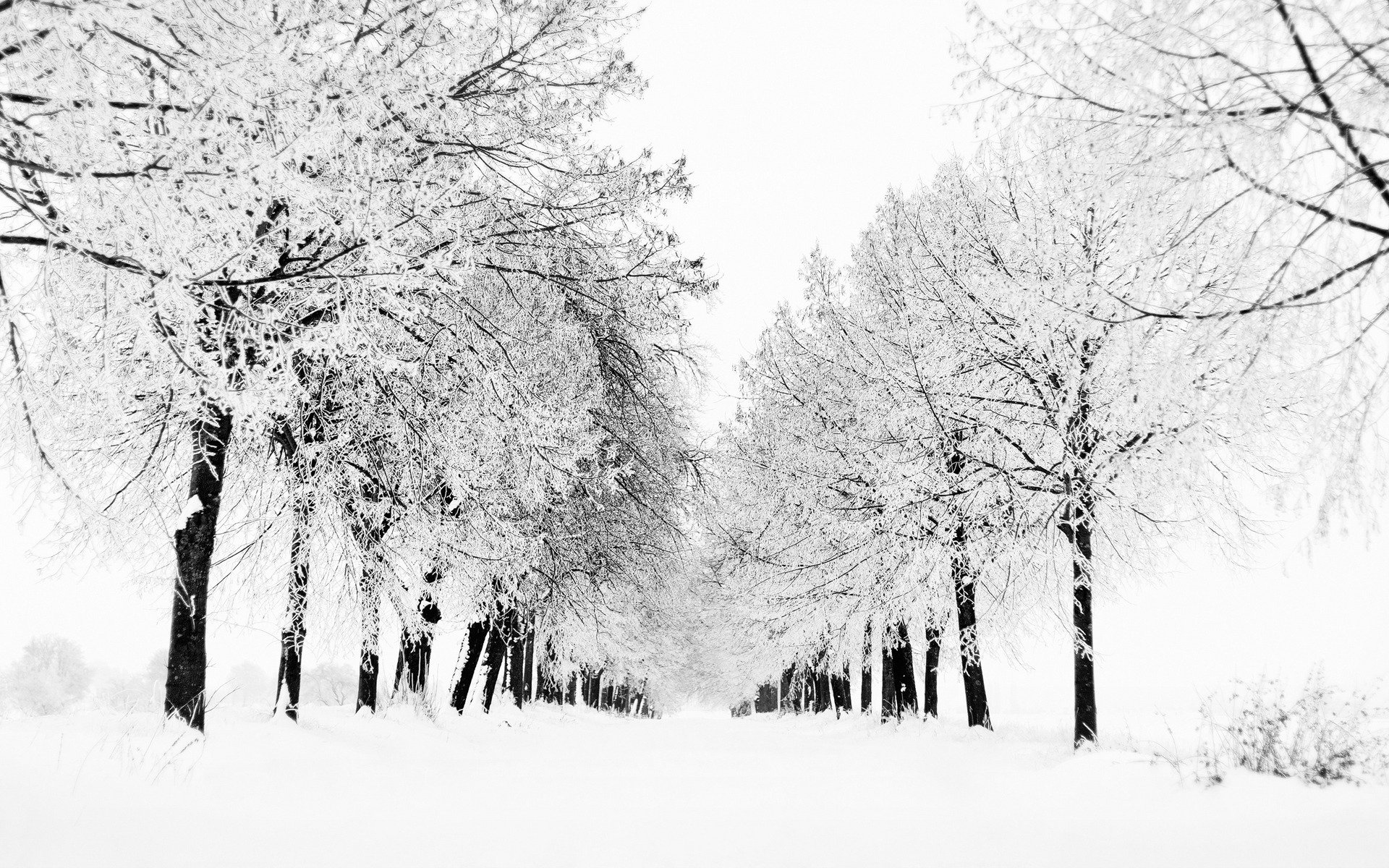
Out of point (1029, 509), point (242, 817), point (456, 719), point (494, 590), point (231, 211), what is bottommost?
point (456, 719)

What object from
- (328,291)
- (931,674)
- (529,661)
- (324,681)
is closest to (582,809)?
(328,291)

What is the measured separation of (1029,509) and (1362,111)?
6142 mm

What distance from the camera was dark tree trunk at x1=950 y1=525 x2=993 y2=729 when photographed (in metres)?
11.6

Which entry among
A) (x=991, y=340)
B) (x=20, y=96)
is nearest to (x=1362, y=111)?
(x=991, y=340)

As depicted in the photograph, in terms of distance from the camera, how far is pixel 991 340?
9.69m

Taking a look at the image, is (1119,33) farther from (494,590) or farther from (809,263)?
(809,263)

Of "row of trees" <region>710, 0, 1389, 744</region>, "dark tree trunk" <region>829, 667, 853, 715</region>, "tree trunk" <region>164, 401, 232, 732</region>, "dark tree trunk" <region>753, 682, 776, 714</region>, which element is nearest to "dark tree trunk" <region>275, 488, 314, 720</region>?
"tree trunk" <region>164, 401, 232, 732</region>

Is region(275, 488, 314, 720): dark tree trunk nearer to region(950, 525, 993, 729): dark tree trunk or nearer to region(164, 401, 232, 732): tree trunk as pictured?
region(164, 401, 232, 732): tree trunk

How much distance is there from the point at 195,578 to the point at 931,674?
1249cm

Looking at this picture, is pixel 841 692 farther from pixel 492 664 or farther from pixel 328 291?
pixel 328 291

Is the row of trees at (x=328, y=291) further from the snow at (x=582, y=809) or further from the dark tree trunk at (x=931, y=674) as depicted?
the dark tree trunk at (x=931, y=674)

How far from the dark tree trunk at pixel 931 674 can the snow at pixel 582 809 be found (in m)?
5.13

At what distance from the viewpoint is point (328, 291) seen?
19.4ft

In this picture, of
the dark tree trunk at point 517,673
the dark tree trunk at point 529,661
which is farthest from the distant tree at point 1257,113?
the dark tree trunk at point 529,661
